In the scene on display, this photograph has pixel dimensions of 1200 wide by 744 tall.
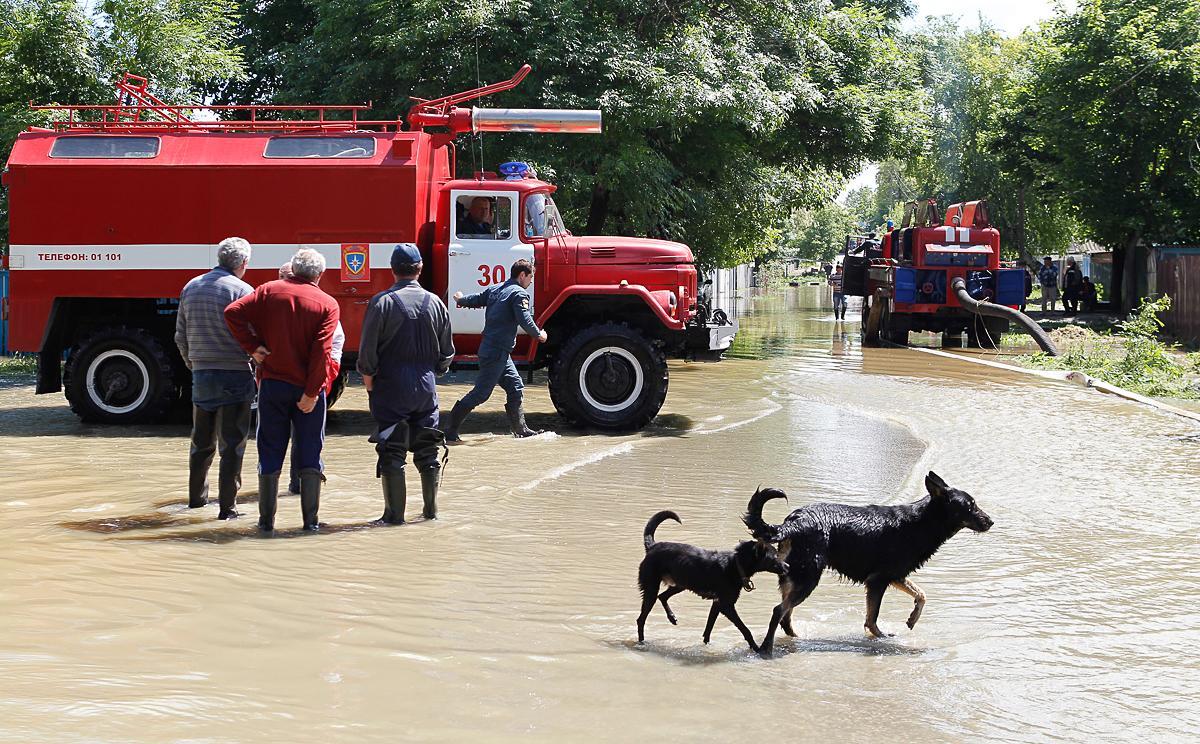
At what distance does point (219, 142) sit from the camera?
13.6m

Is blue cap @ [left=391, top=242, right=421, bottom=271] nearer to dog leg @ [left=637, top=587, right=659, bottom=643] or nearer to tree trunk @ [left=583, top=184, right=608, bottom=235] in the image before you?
dog leg @ [left=637, top=587, right=659, bottom=643]

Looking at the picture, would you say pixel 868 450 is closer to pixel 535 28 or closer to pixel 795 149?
pixel 535 28

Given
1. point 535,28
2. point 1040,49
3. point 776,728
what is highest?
point 1040,49

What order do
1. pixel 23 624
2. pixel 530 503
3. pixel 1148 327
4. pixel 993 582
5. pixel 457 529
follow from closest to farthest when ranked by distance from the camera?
pixel 23 624
pixel 993 582
pixel 457 529
pixel 530 503
pixel 1148 327

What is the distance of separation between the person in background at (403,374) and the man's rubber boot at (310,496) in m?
0.40

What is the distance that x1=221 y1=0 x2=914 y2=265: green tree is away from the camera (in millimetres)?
20172

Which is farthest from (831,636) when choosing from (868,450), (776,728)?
(868,450)

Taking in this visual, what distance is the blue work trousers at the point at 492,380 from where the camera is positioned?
12328 millimetres

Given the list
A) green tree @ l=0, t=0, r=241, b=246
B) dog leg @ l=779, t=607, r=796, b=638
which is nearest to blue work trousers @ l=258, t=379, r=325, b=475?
dog leg @ l=779, t=607, r=796, b=638

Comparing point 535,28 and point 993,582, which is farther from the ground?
point 535,28

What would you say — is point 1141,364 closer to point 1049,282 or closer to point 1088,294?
point 1088,294

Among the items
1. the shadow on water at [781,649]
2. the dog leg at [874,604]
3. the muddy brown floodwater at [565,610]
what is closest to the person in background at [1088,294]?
the muddy brown floodwater at [565,610]

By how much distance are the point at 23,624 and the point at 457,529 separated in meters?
3.12

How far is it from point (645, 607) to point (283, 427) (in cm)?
328
